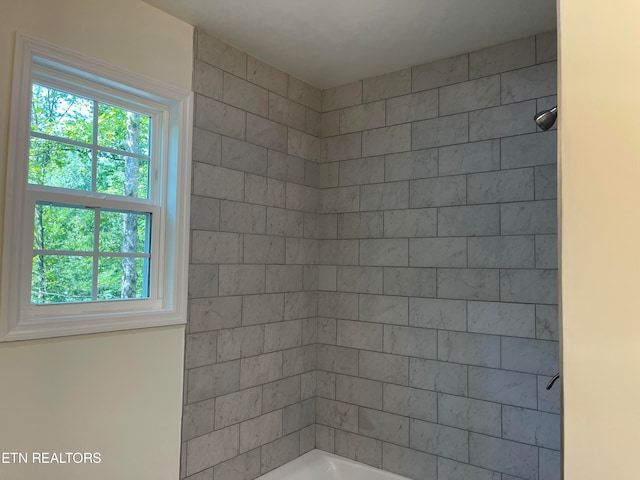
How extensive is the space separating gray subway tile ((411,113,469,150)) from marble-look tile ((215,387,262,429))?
1.80m

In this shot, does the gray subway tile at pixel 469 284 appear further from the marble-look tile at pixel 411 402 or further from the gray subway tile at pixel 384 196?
the marble-look tile at pixel 411 402

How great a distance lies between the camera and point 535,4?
1992 mm

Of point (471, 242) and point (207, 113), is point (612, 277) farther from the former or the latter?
point (207, 113)

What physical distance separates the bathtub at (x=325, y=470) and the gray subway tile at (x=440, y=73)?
238 centimetres

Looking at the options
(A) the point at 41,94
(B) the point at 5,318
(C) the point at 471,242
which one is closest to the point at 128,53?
(A) the point at 41,94

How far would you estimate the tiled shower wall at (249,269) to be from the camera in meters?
2.28

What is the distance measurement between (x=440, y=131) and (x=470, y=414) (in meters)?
1.64

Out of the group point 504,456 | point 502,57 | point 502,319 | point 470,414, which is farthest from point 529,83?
point 504,456

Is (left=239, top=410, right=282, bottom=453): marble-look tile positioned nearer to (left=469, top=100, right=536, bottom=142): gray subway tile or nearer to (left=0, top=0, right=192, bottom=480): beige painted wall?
(left=0, top=0, right=192, bottom=480): beige painted wall

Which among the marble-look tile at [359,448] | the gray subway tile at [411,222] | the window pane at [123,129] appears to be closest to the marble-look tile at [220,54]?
the window pane at [123,129]

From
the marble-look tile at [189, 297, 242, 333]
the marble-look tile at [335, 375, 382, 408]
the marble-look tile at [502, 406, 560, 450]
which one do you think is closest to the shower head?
the marble-look tile at [502, 406, 560, 450]

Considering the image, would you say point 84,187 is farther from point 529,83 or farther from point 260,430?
point 529,83

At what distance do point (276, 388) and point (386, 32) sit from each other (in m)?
2.18

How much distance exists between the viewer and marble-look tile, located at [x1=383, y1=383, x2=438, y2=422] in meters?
2.50
